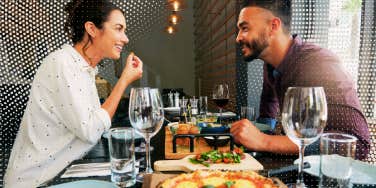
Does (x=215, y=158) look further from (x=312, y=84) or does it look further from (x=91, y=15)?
(x=91, y=15)

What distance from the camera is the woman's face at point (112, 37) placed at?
126 cm

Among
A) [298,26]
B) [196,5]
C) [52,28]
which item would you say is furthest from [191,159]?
[196,5]

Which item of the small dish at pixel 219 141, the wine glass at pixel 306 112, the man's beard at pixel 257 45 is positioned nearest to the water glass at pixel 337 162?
the wine glass at pixel 306 112

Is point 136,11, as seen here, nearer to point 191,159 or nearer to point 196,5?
point 191,159

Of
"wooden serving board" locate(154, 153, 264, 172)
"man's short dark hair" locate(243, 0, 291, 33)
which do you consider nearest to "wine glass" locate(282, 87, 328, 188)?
"wooden serving board" locate(154, 153, 264, 172)

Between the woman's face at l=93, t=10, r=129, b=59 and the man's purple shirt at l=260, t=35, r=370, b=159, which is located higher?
the woman's face at l=93, t=10, r=129, b=59

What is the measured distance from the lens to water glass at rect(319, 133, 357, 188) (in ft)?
1.74

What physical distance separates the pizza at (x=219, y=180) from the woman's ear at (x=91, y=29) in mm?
899

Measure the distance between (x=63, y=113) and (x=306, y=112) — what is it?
2.88ft

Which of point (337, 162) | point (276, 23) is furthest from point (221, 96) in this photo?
point (337, 162)

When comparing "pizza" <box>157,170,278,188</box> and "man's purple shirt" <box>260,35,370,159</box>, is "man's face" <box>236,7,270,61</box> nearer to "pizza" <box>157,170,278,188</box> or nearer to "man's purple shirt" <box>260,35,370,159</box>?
"man's purple shirt" <box>260,35,370,159</box>

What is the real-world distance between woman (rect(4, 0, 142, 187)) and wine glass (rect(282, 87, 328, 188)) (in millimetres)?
731

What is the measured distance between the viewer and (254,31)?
1.35m

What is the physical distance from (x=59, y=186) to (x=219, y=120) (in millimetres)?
1197
